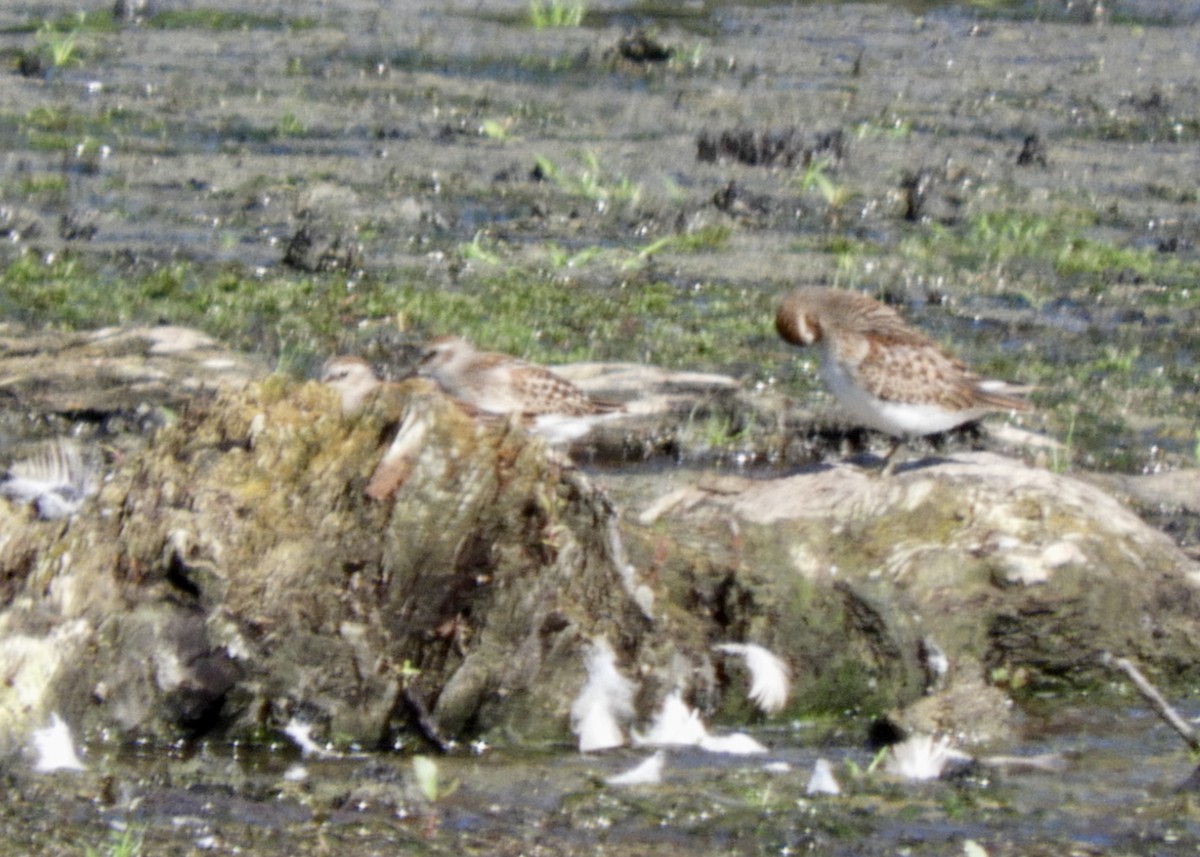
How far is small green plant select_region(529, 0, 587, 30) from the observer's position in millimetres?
17750

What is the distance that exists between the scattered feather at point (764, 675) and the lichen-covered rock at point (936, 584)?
0.04 meters

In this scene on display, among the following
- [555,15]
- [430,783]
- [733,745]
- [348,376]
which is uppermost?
[555,15]

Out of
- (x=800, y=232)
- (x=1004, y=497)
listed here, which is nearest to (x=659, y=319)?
(x=800, y=232)

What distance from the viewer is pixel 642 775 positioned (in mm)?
5719

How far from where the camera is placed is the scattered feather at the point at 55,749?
18.3ft

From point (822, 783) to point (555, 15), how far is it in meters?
12.9

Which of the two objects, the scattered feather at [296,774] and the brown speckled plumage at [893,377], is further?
the brown speckled plumage at [893,377]

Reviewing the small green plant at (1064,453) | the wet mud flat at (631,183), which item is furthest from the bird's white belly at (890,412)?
the wet mud flat at (631,183)

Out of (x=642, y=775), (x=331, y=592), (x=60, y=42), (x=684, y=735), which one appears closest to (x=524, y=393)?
(x=331, y=592)

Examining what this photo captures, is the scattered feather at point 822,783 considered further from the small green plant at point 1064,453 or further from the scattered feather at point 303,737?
the small green plant at point 1064,453

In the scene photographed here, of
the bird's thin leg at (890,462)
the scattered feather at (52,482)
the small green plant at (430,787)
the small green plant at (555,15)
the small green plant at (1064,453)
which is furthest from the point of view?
the small green plant at (555,15)

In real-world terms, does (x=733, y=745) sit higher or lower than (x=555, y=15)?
lower

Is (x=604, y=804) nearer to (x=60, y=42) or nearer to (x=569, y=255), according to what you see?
(x=569, y=255)

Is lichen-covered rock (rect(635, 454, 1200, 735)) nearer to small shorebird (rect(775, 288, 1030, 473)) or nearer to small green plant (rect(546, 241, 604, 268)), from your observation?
small shorebird (rect(775, 288, 1030, 473))
